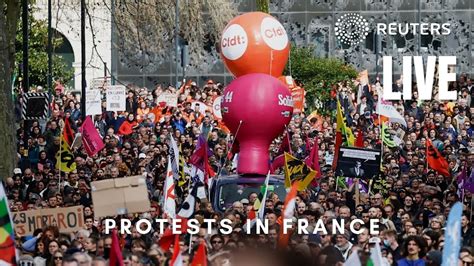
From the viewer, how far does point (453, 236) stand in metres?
10.9

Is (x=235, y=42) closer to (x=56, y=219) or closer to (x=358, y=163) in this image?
(x=358, y=163)

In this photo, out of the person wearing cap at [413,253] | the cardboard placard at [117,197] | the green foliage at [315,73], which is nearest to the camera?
the person wearing cap at [413,253]

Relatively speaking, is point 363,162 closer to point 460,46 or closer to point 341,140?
point 341,140

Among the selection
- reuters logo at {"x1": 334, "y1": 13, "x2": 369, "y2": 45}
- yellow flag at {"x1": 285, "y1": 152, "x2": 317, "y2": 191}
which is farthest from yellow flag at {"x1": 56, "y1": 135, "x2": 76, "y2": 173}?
reuters logo at {"x1": 334, "y1": 13, "x2": 369, "y2": 45}

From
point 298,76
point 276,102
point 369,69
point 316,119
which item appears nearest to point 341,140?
point 276,102

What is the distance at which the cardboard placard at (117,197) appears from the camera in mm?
17516

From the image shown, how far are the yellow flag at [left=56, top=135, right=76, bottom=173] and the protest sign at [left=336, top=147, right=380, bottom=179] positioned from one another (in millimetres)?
4697

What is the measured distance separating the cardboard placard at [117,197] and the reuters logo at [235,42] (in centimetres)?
1048

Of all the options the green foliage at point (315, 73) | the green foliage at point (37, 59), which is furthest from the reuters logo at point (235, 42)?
the green foliage at point (315, 73)

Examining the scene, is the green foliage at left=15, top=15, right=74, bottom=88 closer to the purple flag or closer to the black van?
the purple flag

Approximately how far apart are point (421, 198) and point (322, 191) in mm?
1460

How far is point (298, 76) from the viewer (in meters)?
52.5

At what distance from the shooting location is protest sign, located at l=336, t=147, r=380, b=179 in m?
23.2

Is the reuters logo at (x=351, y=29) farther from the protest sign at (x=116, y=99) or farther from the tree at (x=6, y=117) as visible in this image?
the tree at (x=6, y=117)
